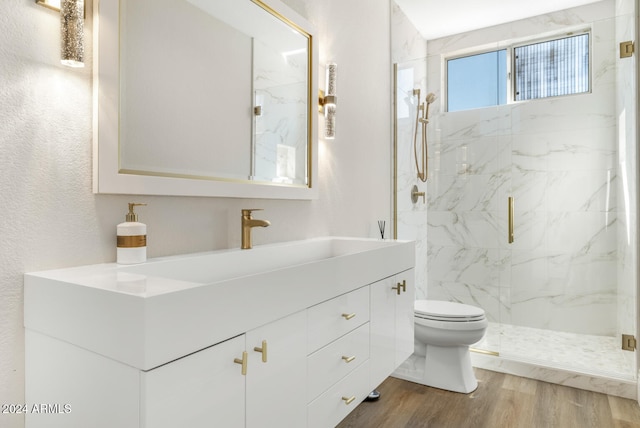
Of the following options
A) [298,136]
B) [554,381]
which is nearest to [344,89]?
[298,136]

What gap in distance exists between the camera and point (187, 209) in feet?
4.52

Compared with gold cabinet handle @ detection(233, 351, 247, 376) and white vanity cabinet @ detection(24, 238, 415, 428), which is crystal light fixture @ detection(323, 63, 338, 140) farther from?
gold cabinet handle @ detection(233, 351, 247, 376)

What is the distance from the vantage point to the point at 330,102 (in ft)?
6.78

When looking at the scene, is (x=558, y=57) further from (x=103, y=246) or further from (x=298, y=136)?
(x=103, y=246)

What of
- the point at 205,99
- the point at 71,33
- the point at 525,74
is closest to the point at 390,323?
the point at 205,99

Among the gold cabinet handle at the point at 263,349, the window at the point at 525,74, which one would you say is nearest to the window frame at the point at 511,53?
the window at the point at 525,74

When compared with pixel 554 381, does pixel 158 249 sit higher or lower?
higher

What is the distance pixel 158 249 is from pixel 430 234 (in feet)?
7.66

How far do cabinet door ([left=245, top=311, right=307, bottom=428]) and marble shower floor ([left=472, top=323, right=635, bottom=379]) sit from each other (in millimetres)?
1951

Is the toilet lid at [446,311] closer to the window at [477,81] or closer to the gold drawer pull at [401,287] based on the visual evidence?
the gold drawer pull at [401,287]

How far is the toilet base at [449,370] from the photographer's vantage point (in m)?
2.30

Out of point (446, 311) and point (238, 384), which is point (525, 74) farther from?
point (238, 384)

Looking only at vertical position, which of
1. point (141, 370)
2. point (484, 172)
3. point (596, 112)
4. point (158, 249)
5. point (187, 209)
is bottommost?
point (141, 370)

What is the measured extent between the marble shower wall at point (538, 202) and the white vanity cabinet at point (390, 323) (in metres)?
1.25
